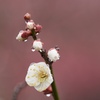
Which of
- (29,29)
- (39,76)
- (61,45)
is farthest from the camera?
(61,45)

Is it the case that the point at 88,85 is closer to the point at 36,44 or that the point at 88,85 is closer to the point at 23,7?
the point at 23,7

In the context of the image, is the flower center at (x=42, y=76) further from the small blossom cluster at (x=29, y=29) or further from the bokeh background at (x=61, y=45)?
the bokeh background at (x=61, y=45)

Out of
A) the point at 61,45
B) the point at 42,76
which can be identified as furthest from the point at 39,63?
the point at 61,45

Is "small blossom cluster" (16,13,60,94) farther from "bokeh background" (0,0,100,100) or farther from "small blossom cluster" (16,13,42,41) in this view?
"bokeh background" (0,0,100,100)

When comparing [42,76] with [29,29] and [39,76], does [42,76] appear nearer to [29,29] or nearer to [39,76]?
[39,76]

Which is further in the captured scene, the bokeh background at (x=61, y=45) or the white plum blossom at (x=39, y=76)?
the bokeh background at (x=61, y=45)

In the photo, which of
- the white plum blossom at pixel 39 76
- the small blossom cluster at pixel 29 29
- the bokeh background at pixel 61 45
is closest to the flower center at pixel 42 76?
the white plum blossom at pixel 39 76
